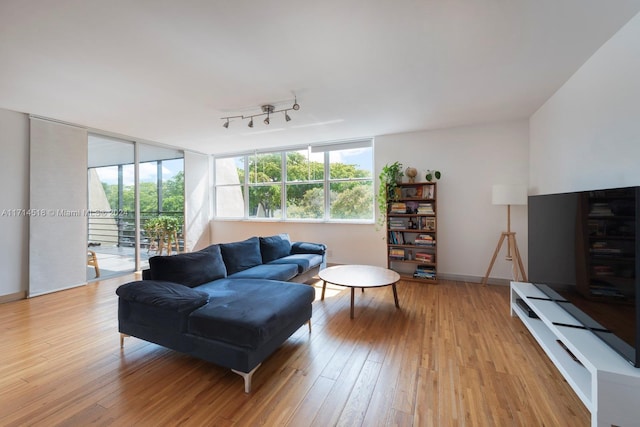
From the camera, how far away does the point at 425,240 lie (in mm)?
4312

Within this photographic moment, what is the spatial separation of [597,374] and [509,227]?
9.59 feet

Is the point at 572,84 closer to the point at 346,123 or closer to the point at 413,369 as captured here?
the point at 346,123

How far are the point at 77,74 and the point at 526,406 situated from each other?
4.48 m

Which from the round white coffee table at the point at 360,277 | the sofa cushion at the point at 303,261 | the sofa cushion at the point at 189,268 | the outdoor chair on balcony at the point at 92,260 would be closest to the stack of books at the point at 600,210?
the round white coffee table at the point at 360,277

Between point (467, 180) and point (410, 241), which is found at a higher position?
point (467, 180)

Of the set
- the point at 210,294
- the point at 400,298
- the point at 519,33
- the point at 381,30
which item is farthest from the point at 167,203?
the point at 519,33

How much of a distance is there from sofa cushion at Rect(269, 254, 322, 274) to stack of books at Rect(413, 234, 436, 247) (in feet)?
5.39

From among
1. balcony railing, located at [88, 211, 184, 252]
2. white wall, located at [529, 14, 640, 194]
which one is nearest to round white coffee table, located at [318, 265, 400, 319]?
white wall, located at [529, 14, 640, 194]

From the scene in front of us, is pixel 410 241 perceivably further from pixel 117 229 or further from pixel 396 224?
pixel 117 229

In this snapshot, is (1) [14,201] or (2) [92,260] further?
(2) [92,260]

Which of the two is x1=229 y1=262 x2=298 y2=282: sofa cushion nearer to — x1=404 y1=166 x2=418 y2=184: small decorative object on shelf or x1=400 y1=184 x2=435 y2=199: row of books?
x1=400 y1=184 x2=435 y2=199: row of books

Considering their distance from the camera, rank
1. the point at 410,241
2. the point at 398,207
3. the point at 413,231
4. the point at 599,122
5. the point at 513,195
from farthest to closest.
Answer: the point at 410,241 < the point at 398,207 < the point at 413,231 < the point at 513,195 < the point at 599,122

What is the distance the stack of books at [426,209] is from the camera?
428cm

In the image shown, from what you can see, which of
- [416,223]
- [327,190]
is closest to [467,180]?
[416,223]
